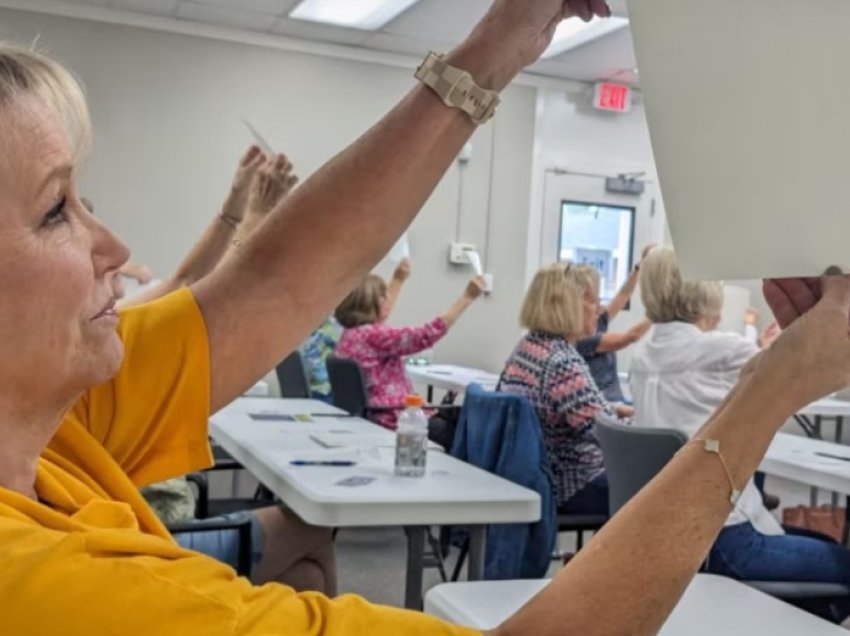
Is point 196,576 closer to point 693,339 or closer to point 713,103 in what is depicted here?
point 713,103

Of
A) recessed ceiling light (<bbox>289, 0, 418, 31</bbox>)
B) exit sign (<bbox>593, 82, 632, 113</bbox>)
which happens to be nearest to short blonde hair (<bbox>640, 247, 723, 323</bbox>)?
recessed ceiling light (<bbox>289, 0, 418, 31</bbox>)

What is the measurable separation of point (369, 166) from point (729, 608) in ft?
2.82

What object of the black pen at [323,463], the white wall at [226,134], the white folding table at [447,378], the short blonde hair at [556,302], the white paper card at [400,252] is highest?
the white wall at [226,134]

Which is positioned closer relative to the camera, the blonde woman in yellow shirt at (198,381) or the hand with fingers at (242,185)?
the blonde woman in yellow shirt at (198,381)

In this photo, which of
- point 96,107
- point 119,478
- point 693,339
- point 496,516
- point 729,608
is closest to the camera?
point 119,478

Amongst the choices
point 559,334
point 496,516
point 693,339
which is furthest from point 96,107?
point 496,516

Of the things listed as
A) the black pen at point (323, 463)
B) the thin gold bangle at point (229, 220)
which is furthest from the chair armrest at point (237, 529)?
the thin gold bangle at point (229, 220)

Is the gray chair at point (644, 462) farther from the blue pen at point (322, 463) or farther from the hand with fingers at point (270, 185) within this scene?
the hand with fingers at point (270, 185)

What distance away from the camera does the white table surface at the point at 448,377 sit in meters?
5.36

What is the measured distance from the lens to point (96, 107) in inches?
237

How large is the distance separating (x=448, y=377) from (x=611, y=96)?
2.87 meters

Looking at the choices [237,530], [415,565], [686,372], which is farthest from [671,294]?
[237,530]

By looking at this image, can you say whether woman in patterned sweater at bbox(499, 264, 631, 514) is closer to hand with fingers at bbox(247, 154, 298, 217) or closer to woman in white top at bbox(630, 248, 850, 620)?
woman in white top at bbox(630, 248, 850, 620)

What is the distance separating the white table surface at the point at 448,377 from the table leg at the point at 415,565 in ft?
8.83
